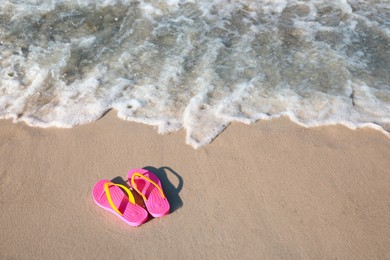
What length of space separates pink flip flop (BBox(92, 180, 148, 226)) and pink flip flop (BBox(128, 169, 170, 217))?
73mm

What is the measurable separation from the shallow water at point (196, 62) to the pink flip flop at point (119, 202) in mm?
765

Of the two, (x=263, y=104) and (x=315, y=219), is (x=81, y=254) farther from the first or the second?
(x=263, y=104)

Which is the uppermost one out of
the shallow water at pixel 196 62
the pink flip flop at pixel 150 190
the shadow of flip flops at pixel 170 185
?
the shallow water at pixel 196 62

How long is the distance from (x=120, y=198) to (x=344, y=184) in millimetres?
1815

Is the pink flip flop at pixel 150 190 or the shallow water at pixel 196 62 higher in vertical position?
the shallow water at pixel 196 62

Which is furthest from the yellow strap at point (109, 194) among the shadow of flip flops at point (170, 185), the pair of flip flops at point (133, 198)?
the shadow of flip flops at point (170, 185)

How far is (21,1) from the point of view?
219 inches

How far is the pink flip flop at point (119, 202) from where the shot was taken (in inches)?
118

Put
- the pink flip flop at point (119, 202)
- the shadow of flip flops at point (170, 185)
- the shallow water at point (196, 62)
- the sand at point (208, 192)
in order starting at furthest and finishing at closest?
the shallow water at point (196, 62) → the shadow of flip flops at point (170, 185) → the pink flip flop at point (119, 202) → the sand at point (208, 192)

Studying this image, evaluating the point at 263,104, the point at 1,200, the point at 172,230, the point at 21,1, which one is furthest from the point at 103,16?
the point at 172,230

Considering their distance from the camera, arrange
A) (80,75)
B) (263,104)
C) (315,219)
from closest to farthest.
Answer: (315,219) → (263,104) → (80,75)

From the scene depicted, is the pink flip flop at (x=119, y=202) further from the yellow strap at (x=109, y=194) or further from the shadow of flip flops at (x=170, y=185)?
the shadow of flip flops at (x=170, y=185)

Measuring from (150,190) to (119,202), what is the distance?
0.86ft

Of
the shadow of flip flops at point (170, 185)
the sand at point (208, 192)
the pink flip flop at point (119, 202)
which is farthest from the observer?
the shadow of flip flops at point (170, 185)
